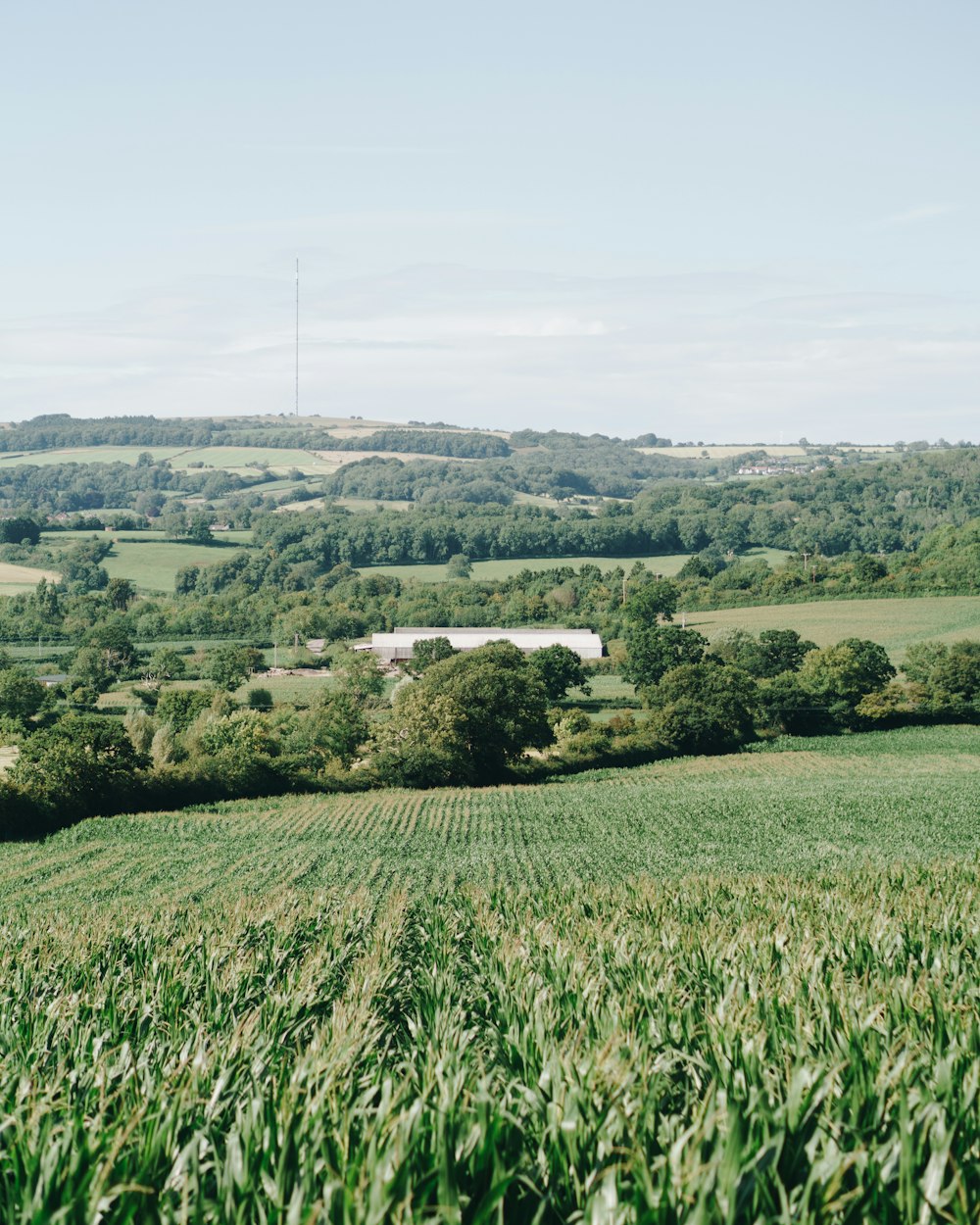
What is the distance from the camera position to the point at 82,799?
5025cm

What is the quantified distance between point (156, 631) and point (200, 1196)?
113m

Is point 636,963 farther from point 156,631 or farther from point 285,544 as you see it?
point 285,544

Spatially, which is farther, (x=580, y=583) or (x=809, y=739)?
(x=580, y=583)

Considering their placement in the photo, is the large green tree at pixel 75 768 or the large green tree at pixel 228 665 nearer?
the large green tree at pixel 75 768

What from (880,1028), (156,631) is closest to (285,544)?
(156,631)

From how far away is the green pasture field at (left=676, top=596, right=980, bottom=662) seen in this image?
8406 centimetres

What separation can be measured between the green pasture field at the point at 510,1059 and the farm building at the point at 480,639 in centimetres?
7916

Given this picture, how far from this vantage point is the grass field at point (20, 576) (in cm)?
12756

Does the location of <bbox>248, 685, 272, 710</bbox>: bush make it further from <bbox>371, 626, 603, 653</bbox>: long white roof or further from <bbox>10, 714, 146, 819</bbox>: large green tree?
<bbox>10, 714, 146, 819</bbox>: large green tree

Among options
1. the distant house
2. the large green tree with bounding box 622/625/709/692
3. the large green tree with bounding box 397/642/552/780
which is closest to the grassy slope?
the large green tree with bounding box 397/642/552/780

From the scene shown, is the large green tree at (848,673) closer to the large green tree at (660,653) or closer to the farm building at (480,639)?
the large green tree at (660,653)

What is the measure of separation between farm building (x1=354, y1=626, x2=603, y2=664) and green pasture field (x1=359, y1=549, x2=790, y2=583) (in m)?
25.2

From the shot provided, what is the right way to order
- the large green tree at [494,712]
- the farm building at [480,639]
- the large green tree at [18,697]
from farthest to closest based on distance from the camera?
the farm building at [480,639]
the large green tree at [18,697]
the large green tree at [494,712]

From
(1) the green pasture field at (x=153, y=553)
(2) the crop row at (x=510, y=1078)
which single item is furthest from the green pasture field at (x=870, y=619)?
(2) the crop row at (x=510, y=1078)
